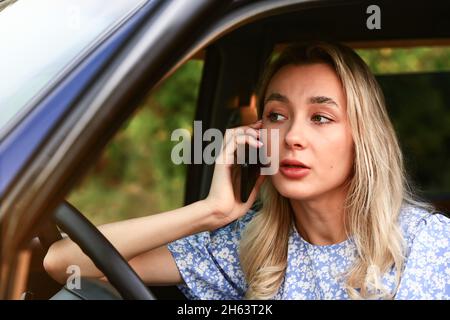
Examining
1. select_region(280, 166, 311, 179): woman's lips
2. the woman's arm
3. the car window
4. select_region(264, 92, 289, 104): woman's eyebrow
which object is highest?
the car window

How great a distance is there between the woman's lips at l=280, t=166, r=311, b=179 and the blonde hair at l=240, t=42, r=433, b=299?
16 cm

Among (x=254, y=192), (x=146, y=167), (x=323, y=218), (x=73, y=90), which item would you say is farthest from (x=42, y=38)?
(x=146, y=167)

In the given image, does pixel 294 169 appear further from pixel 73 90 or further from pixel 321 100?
pixel 73 90

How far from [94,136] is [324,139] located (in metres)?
0.87

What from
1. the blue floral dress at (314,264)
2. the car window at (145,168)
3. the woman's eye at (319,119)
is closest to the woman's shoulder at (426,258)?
the blue floral dress at (314,264)

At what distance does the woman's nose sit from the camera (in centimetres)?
190

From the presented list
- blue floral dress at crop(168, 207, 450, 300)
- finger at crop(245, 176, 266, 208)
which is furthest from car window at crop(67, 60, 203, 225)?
finger at crop(245, 176, 266, 208)

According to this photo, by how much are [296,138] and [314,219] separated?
331 millimetres

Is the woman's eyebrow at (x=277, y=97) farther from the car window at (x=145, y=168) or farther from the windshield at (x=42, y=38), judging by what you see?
the car window at (x=145, y=168)

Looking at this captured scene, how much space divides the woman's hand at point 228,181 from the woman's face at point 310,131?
0.06m

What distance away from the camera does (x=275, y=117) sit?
2035mm

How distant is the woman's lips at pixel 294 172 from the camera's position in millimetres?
1915

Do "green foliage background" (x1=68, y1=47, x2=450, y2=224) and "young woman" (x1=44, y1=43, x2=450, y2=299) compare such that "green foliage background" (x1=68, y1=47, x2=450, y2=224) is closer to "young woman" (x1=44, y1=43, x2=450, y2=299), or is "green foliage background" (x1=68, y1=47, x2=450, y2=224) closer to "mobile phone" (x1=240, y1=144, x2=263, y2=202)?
"young woman" (x1=44, y1=43, x2=450, y2=299)
